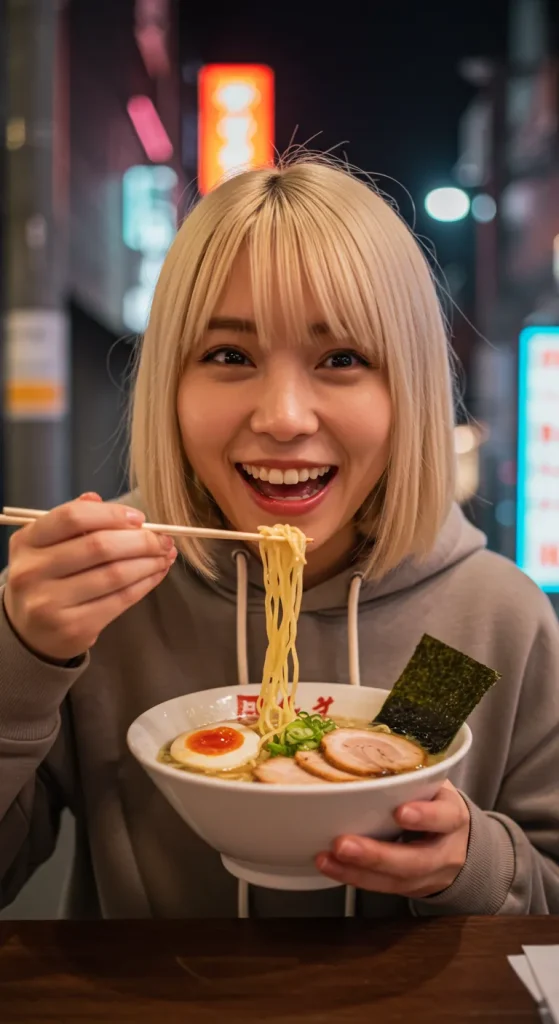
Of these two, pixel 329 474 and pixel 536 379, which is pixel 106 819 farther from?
pixel 536 379

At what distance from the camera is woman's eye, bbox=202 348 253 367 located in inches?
55.9

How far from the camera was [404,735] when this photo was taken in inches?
52.6

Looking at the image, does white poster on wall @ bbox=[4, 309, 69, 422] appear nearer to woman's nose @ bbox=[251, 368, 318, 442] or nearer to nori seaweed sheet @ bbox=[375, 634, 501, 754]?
woman's nose @ bbox=[251, 368, 318, 442]

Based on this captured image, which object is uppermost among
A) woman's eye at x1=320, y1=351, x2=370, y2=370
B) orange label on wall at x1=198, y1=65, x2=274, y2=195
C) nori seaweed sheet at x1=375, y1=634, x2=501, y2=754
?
orange label on wall at x1=198, y1=65, x2=274, y2=195

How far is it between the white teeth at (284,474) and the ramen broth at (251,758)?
0.43 metres

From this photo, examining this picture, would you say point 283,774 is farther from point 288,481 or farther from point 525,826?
point 525,826

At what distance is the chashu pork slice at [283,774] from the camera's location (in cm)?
115

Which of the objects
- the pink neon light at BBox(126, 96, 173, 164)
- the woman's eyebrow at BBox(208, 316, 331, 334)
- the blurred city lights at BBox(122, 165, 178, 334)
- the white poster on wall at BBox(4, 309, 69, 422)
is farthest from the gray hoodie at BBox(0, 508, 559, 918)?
the pink neon light at BBox(126, 96, 173, 164)

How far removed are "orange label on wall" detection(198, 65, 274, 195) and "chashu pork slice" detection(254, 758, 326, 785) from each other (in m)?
7.04

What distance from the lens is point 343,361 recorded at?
141 centimetres

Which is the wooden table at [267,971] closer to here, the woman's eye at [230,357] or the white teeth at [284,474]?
the white teeth at [284,474]

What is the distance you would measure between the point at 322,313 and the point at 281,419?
194mm

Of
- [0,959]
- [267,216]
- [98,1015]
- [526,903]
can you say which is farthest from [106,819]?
[267,216]

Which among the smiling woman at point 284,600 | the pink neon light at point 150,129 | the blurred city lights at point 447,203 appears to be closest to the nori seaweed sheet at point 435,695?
the smiling woman at point 284,600
